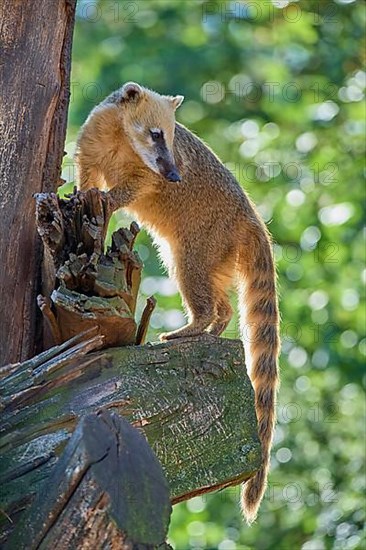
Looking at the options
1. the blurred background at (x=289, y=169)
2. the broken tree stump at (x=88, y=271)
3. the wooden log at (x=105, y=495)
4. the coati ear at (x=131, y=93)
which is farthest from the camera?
the blurred background at (x=289, y=169)

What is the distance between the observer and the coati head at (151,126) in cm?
542

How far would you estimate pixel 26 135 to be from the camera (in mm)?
4242

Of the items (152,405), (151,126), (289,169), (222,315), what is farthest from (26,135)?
(289,169)

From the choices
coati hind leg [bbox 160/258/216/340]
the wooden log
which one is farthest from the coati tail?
the wooden log

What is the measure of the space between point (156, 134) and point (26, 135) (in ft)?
4.87

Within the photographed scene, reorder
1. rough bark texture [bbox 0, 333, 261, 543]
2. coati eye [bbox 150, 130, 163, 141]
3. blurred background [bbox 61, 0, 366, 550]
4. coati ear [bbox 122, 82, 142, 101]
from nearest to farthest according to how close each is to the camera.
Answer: rough bark texture [bbox 0, 333, 261, 543] → coati eye [bbox 150, 130, 163, 141] → coati ear [bbox 122, 82, 142, 101] → blurred background [bbox 61, 0, 366, 550]

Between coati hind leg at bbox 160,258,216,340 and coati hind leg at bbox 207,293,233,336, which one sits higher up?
coati hind leg at bbox 160,258,216,340

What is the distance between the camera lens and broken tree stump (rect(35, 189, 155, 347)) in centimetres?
365

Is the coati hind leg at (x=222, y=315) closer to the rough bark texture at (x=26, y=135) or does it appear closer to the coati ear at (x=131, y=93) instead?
the coati ear at (x=131, y=93)

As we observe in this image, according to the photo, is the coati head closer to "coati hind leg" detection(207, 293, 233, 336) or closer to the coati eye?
the coati eye

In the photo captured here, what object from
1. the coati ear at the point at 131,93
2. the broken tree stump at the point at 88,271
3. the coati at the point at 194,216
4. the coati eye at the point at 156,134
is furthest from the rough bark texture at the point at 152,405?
the coati ear at the point at 131,93

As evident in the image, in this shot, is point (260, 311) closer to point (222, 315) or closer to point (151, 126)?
point (222, 315)

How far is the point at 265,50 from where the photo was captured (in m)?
11.8

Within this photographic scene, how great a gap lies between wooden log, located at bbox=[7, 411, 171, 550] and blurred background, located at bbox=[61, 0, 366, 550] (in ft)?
Answer: 17.7
